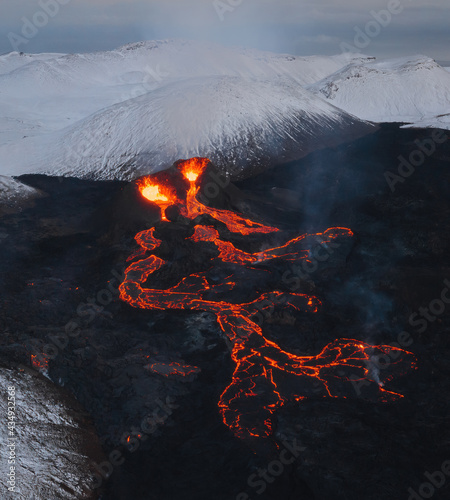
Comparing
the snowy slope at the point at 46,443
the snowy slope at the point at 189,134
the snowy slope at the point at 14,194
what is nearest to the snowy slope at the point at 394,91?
the snowy slope at the point at 189,134

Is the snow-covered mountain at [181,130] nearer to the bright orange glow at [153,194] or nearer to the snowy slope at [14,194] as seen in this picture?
the snowy slope at [14,194]

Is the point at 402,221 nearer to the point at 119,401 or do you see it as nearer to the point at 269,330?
the point at 269,330

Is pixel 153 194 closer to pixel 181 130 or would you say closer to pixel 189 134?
pixel 189 134

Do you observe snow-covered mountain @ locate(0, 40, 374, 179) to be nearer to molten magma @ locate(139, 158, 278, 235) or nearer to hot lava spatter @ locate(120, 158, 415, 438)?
molten magma @ locate(139, 158, 278, 235)

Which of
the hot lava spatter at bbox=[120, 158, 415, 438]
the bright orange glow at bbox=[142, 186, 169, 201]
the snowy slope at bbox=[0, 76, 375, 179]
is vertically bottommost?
the hot lava spatter at bbox=[120, 158, 415, 438]

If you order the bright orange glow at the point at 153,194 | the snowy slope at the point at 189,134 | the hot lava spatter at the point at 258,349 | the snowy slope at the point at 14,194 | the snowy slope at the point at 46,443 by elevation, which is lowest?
the snowy slope at the point at 46,443

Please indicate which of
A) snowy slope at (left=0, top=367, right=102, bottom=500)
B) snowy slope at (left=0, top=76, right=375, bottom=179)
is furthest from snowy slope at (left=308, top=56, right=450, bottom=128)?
snowy slope at (left=0, top=367, right=102, bottom=500)

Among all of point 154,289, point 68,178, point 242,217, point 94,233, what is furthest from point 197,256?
point 68,178
